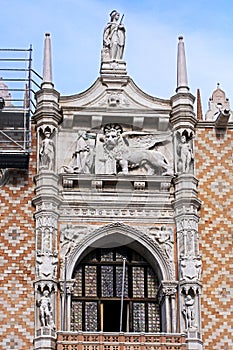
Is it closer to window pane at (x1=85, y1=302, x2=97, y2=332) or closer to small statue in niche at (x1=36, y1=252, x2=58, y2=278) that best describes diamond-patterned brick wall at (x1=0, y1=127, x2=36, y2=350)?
small statue in niche at (x1=36, y1=252, x2=58, y2=278)

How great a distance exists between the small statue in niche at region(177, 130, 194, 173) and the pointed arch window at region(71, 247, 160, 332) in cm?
207

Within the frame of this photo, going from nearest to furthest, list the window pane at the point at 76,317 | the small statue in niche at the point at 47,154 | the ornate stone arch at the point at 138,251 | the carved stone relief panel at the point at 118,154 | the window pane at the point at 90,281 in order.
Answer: the ornate stone arch at the point at 138,251 → the window pane at the point at 76,317 → the window pane at the point at 90,281 → the small statue in niche at the point at 47,154 → the carved stone relief panel at the point at 118,154

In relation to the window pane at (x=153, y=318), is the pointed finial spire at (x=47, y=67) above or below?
above

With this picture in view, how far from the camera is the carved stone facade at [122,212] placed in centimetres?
2175

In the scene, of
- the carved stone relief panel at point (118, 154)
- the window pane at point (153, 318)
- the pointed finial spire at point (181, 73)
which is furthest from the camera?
the pointed finial spire at point (181, 73)

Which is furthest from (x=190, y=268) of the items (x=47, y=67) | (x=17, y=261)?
(x=47, y=67)

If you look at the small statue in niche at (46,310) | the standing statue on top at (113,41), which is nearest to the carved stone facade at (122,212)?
the small statue in niche at (46,310)

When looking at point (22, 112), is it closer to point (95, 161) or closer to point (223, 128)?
point (95, 161)

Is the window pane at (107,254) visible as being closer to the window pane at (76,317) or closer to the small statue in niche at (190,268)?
the window pane at (76,317)

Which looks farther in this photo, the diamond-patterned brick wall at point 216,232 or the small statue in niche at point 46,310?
the diamond-patterned brick wall at point 216,232

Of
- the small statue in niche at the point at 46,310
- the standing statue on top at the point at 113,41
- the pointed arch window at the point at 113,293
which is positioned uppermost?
the standing statue on top at the point at 113,41

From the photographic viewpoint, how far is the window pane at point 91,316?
22.0 meters

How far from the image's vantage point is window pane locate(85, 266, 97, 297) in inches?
880

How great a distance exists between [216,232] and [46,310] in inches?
158
